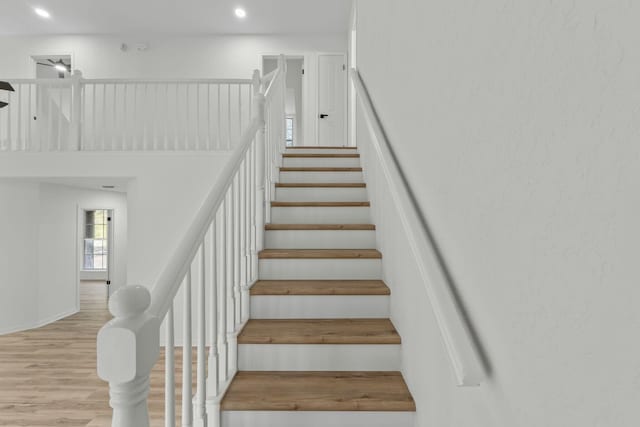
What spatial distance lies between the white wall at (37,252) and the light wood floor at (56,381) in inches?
15.0

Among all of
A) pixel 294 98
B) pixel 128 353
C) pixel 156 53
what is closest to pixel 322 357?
pixel 128 353

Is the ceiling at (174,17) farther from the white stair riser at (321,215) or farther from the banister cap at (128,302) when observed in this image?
the banister cap at (128,302)

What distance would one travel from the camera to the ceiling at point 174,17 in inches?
239

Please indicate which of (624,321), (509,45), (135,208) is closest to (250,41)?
(135,208)

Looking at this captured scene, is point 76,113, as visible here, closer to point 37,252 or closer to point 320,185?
point 37,252

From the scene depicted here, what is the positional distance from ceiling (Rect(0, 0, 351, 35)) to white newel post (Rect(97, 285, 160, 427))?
20.2ft

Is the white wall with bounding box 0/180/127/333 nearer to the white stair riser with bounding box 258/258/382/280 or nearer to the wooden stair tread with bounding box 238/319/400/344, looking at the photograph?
the white stair riser with bounding box 258/258/382/280

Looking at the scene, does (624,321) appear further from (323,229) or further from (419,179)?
(323,229)

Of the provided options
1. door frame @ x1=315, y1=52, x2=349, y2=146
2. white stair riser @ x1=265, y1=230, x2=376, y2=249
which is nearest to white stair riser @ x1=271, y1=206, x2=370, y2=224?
white stair riser @ x1=265, y1=230, x2=376, y2=249

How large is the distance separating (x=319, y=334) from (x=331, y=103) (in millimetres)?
5891

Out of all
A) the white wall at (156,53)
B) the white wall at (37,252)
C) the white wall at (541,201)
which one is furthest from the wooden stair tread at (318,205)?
the white wall at (156,53)

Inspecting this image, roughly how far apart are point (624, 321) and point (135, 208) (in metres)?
5.30

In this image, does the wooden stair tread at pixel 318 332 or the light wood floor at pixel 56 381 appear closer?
the wooden stair tread at pixel 318 332

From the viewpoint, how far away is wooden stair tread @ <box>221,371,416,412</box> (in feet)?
5.16
